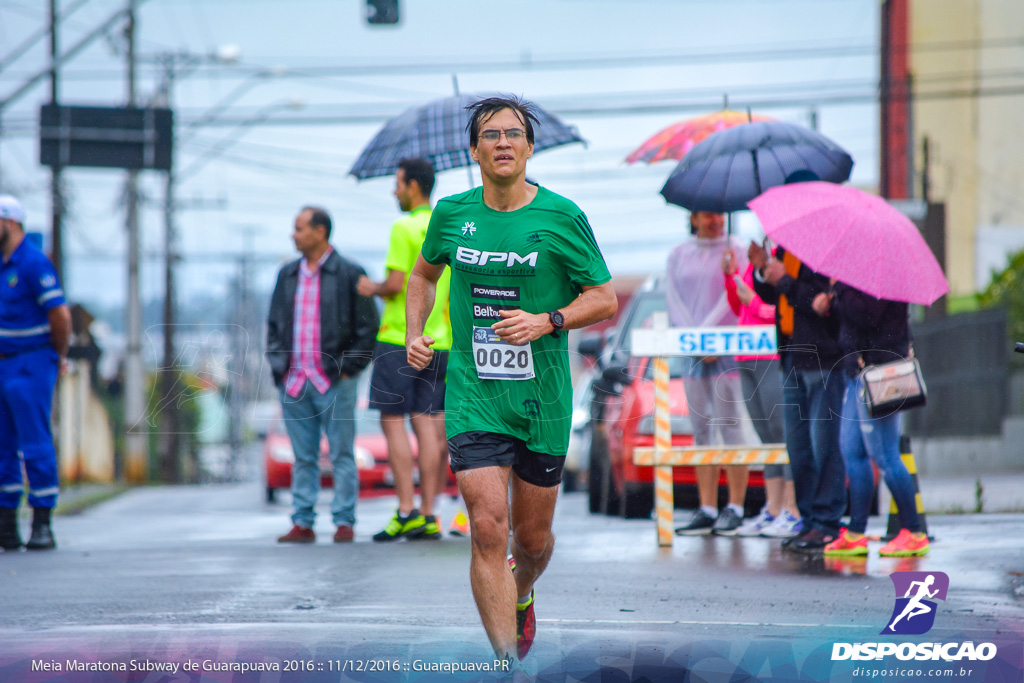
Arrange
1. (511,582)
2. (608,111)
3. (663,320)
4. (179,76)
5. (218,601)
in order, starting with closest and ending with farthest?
(511,582) < (218,601) < (663,320) < (608,111) < (179,76)

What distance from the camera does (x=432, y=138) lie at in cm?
827

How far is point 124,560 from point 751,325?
401 centimetres

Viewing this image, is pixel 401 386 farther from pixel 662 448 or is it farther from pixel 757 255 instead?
pixel 757 255

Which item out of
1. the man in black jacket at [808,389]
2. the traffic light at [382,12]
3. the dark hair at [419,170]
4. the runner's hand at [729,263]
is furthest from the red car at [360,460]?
the man in black jacket at [808,389]

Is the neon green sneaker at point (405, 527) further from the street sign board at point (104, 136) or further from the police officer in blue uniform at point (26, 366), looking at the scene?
the street sign board at point (104, 136)

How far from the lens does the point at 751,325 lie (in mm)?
7910

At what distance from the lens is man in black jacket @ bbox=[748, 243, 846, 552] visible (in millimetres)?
7066

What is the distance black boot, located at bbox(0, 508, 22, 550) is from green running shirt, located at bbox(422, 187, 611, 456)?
4549mm

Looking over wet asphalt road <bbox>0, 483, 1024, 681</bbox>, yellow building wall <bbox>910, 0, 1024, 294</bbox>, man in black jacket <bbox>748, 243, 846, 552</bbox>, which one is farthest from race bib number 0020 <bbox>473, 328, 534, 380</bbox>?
yellow building wall <bbox>910, 0, 1024, 294</bbox>

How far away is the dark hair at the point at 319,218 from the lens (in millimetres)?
8039

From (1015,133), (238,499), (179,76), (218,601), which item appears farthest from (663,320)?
(1015,133)

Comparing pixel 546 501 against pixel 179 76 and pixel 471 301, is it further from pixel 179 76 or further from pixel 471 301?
pixel 179 76

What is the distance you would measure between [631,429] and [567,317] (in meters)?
4.96

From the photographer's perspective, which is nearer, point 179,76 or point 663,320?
point 663,320
